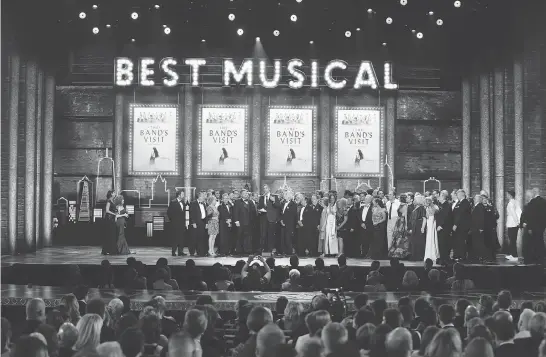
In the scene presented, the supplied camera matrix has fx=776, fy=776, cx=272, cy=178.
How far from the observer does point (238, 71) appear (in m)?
25.8

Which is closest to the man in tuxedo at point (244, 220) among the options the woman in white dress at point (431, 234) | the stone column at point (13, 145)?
the woman in white dress at point (431, 234)

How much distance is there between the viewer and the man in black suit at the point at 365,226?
68.7ft

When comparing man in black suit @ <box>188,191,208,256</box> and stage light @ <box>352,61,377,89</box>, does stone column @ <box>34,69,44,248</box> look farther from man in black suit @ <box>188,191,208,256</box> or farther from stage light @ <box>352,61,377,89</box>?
stage light @ <box>352,61,377,89</box>

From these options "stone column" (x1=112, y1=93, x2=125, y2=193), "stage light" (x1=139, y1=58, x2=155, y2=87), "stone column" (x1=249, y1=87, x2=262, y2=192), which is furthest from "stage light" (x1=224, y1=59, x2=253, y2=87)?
"stone column" (x1=112, y1=93, x2=125, y2=193)

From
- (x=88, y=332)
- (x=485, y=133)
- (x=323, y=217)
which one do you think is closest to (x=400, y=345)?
(x=88, y=332)

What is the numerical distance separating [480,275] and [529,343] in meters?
9.77

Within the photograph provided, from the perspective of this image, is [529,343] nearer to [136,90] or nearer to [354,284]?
[354,284]

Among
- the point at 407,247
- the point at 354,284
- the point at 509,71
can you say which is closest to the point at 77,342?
the point at 354,284

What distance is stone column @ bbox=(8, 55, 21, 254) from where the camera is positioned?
69.3ft

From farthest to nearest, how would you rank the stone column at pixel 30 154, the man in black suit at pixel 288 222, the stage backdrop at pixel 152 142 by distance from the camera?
A: the stage backdrop at pixel 152 142 → the stone column at pixel 30 154 → the man in black suit at pixel 288 222

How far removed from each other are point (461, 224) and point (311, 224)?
169 inches

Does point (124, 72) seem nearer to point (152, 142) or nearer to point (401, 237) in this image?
point (152, 142)

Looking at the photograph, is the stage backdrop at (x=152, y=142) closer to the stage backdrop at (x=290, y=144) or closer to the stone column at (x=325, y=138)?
the stage backdrop at (x=290, y=144)

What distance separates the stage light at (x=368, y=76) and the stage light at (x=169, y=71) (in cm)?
601
